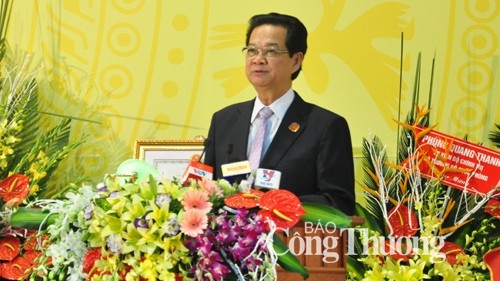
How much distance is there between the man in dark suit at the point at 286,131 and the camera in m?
2.54

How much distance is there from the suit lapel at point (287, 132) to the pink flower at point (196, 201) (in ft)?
2.58

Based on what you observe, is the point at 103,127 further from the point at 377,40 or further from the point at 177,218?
the point at 177,218

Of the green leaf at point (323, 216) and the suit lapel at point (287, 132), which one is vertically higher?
the suit lapel at point (287, 132)

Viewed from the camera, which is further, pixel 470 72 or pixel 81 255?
pixel 470 72

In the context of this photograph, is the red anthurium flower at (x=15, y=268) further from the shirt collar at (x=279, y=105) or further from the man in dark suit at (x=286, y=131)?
the shirt collar at (x=279, y=105)

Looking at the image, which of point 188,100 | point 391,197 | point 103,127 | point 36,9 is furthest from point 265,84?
point 36,9

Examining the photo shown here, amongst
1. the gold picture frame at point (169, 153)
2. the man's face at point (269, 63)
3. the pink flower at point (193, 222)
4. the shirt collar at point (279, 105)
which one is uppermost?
the man's face at point (269, 63)

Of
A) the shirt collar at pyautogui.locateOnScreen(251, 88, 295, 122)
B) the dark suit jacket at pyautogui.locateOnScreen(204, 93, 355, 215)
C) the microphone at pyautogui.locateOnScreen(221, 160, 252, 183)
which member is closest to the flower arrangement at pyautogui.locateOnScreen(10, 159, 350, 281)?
the microphone at pyautogui.locateOnScreen(221, 160, 252, 183)

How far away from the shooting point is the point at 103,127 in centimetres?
403

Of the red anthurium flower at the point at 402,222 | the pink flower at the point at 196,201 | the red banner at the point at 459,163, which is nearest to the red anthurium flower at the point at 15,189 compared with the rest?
the pink flower at the point at 196,201

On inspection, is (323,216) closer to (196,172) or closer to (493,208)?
(196,172)

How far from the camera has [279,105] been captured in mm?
2787

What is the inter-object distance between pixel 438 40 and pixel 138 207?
2377 mm

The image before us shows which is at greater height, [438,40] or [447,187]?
[438,40]
